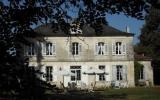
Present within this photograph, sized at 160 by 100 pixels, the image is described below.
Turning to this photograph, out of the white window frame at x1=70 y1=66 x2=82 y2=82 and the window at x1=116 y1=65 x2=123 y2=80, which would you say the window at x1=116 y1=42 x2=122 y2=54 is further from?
A: the white window frame at x1=70 y1=66 x2=82 y2=82

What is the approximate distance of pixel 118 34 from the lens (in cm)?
5006

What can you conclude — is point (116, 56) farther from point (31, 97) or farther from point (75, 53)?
point (31, 97)

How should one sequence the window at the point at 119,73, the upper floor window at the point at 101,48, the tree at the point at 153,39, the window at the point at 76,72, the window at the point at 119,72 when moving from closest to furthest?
1. the window at the point at 76,72
2. the window at the point at 119,72
3. the window at the point at 119,73
4. the upper floor window at the point at 101,48
5. the tree at the point at 153,39

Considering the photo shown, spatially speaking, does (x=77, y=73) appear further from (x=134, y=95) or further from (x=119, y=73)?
(x=134, y=95)

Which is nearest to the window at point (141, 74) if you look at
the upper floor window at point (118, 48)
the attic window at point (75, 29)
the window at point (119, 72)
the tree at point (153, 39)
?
the tree at point (153, 39)

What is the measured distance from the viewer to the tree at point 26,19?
6.19 metres

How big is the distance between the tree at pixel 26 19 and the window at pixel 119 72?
137 ft

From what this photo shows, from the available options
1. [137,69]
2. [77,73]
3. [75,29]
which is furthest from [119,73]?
[75,29]

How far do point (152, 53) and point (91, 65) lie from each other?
733cm

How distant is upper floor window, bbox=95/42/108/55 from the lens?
1966 inches

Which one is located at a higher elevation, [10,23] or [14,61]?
[10,23]

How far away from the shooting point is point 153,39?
52406mm

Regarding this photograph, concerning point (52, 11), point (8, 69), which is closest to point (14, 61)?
point (8, 69)

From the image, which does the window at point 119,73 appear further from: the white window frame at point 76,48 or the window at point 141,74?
the white window frame at point 76,48
